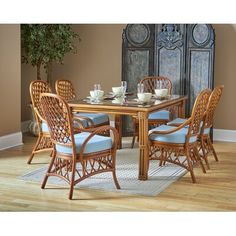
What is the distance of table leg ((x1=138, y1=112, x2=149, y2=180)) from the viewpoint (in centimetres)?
400

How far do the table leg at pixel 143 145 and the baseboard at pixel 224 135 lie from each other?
7.80ft

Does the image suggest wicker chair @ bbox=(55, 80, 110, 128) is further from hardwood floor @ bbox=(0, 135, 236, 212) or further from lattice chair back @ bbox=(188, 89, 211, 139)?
lattice chair back @ bbox=(188, 89, 211, 139)

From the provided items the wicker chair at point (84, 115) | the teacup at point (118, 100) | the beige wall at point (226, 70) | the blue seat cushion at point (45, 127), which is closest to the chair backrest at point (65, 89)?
the wicker chair at point (84, 115)

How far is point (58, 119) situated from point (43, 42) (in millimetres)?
2744

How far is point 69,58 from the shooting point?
7.12 m

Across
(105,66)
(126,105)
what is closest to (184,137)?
(126,105)

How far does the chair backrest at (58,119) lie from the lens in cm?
348

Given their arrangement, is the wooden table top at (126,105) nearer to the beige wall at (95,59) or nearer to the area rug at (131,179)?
the area rug at (131,179)

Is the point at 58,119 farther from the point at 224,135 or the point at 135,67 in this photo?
the point at 224,135

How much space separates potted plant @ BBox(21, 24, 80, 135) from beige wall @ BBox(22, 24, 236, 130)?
54 cm

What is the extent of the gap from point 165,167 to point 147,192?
3.00 feet
